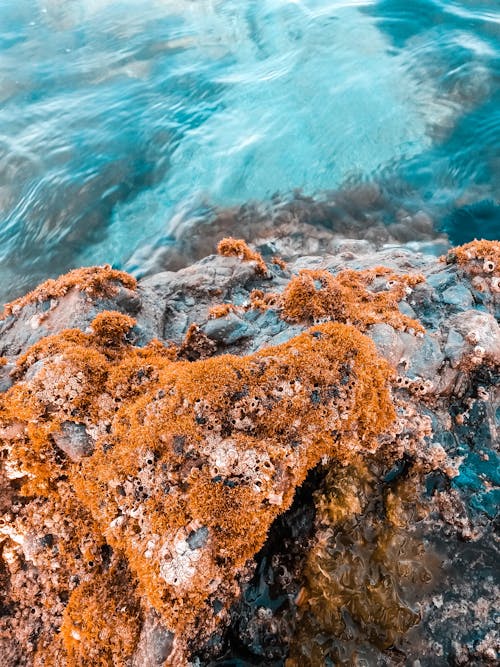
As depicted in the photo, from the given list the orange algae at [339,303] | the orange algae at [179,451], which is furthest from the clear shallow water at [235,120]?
the orange algae at [179,451]

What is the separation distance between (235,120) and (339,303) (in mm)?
10261

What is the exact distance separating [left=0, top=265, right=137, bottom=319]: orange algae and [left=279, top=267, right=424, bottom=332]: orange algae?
187cm

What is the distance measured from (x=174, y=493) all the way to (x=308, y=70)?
46.4 ft

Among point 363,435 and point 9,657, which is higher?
point 363,435

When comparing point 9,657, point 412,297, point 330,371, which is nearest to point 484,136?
point 412,297

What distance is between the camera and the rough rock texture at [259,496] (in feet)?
10.6

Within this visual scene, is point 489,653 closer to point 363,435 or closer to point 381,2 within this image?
point 363,435

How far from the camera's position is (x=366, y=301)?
4.75m

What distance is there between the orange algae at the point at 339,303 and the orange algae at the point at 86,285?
6.15 feet

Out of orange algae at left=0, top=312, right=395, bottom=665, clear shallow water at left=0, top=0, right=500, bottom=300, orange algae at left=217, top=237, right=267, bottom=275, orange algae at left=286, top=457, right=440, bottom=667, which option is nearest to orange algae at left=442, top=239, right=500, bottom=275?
orange algae at left=0, top=312, right=395, bottom=665

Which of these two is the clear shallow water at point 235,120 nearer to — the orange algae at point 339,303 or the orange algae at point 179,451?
the orange algae at point 339,303

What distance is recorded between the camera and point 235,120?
1280 cm

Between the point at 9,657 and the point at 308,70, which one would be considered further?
the point at 308,70

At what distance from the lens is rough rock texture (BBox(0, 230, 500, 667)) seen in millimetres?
3232
